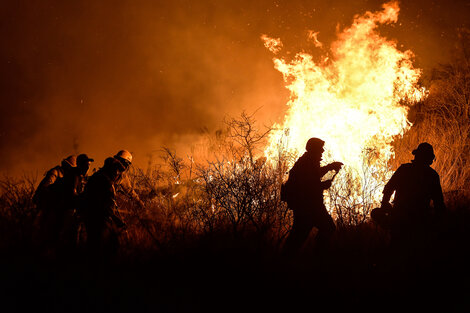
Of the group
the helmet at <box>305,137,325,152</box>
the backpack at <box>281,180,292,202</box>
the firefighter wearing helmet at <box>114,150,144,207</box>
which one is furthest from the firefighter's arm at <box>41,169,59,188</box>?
the helmet at <box>305,137,325,152</box>

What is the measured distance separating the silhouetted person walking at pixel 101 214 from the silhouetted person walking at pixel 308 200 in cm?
260

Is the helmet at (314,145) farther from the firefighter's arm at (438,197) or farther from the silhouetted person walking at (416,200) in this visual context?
the firefighter's arm at (438,197)

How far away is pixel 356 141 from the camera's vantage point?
29.4 ft

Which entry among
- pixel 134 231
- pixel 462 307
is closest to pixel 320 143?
pixel 462 307

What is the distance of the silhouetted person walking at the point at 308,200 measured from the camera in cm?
379

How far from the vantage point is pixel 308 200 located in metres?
3.83

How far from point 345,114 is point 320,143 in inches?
231

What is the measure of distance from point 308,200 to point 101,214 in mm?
A: 2992

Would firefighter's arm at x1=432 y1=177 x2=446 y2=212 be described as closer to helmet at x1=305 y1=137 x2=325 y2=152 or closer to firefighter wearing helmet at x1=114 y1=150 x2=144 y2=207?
helmet at x1=305 y1=137 x2=325 y2=152

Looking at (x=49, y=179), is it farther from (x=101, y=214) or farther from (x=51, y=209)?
(x=101, y=214)

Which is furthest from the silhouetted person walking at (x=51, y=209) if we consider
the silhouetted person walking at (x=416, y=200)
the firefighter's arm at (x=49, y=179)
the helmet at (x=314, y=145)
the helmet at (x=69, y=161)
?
the silhouetted person walking at (x=416, y=200)

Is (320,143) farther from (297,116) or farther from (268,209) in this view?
(297,116)

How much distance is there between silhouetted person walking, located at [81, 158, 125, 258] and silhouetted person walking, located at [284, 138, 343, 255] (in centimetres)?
260

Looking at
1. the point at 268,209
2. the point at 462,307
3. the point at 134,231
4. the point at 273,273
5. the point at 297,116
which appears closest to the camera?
the point at 462,307
